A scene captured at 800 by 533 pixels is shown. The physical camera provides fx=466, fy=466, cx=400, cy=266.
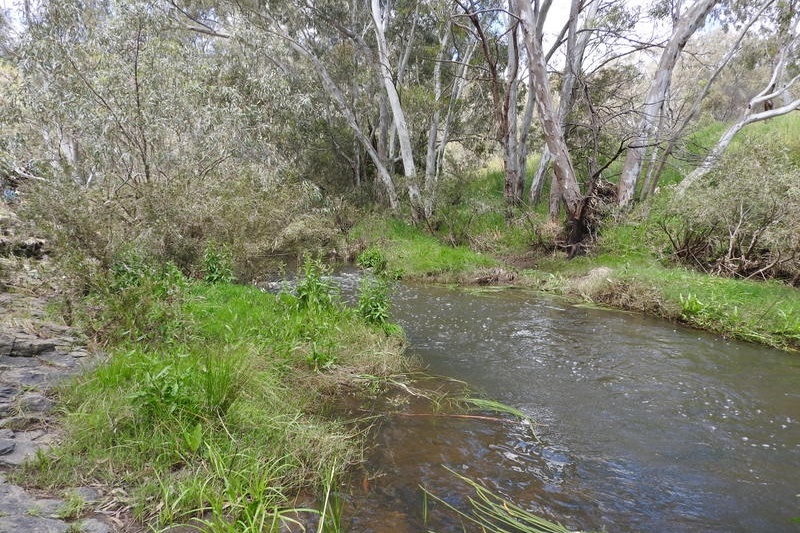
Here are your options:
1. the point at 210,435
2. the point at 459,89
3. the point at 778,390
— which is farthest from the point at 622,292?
the point at 459,89

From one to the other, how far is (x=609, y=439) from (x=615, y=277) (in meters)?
5.56

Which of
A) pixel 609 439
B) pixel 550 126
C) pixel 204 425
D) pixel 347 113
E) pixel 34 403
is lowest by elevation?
pixel 609 439

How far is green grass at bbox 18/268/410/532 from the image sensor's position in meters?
2.56

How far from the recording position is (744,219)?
7988 millimetres

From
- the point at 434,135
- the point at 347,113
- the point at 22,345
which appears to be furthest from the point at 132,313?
the point at 434,135

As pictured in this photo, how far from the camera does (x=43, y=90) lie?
881 centimetres

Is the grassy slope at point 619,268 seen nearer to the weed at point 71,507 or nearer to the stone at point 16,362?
the weed at point 71,507

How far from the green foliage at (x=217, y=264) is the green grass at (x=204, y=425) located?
2099 mm

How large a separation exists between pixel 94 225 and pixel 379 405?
398 cm

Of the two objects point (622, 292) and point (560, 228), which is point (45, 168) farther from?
point (560, 228)

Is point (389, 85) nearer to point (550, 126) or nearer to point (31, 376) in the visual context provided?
point (550, 126)

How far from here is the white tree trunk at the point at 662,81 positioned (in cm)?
1082

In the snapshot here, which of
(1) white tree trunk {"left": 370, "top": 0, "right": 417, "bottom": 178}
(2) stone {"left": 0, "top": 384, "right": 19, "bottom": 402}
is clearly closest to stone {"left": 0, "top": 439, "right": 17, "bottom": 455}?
A: (2) stone {"left": 0, "top": 384, "right": 19, "bottom": 402}

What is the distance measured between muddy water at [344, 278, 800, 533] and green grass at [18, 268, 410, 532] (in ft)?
1.59
